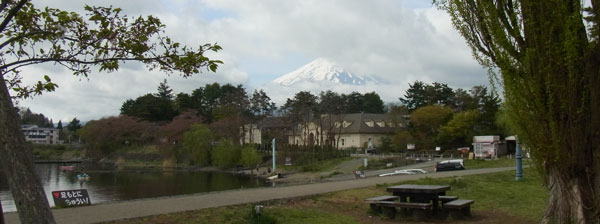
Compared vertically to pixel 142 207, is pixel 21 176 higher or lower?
higher

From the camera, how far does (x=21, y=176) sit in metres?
4.39

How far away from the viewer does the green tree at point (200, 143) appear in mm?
72688

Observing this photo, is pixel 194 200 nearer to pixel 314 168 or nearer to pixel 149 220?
pixel 149 220

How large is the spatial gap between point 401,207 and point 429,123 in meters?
55.7

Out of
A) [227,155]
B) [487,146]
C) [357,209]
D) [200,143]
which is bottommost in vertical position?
[357,209]

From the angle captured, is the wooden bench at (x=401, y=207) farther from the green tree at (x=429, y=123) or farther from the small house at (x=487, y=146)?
the green tree at (x=429, y=123)

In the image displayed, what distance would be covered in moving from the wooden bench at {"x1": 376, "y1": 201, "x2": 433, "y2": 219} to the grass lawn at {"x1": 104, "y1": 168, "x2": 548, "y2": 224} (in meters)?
0.21

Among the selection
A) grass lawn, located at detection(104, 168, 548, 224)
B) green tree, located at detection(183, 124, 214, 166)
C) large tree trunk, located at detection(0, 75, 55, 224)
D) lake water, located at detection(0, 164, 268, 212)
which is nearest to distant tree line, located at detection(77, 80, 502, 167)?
green tree, located at detection(183, 124, 214, 166)

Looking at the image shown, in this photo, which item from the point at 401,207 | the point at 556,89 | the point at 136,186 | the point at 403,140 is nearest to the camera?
the point at 556,89

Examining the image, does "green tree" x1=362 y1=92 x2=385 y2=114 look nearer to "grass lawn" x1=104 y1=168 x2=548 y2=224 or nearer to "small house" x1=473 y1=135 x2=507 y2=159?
"small house" x1=473 y1=135 x2=507 y2=159

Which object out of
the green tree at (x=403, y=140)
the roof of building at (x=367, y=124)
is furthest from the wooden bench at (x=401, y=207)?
the roof of building at (x=367, y=124)

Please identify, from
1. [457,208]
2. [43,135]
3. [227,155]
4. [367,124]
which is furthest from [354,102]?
[457,208]

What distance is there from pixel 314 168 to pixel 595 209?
50.3 metres

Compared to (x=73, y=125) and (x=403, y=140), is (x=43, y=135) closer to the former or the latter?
(x=73, y=125)
